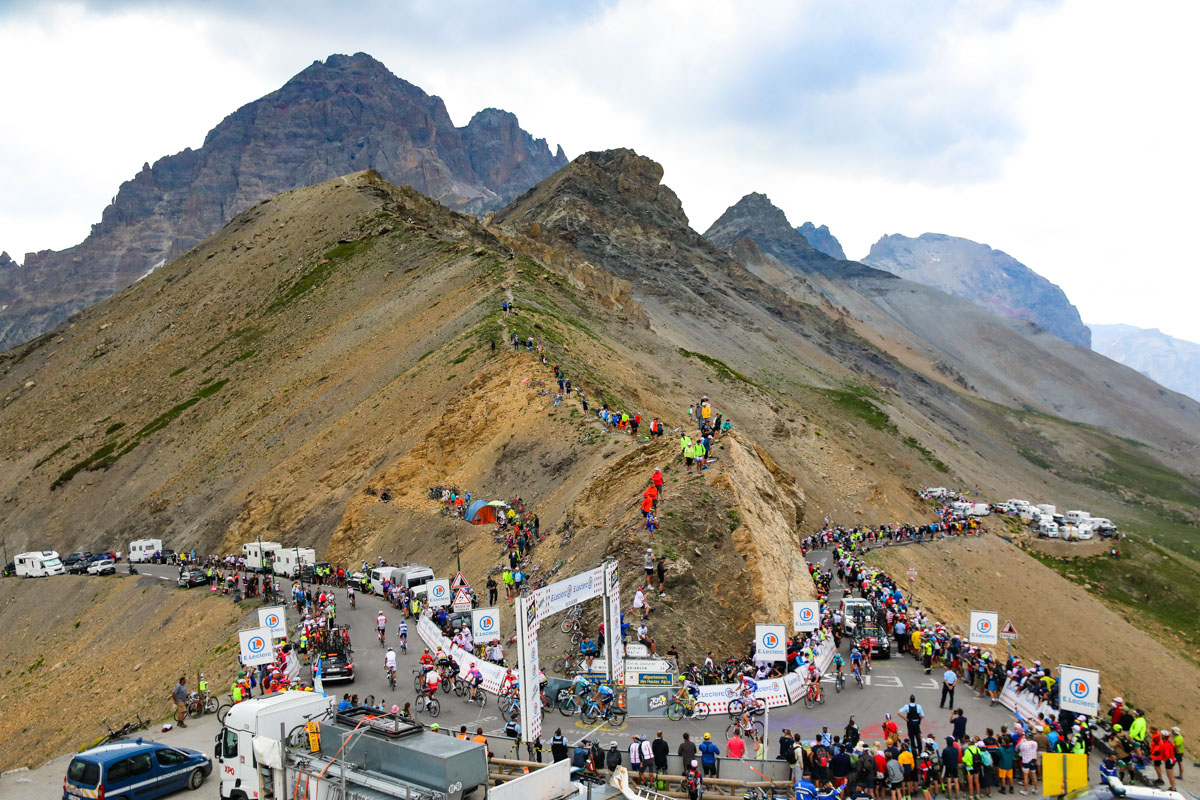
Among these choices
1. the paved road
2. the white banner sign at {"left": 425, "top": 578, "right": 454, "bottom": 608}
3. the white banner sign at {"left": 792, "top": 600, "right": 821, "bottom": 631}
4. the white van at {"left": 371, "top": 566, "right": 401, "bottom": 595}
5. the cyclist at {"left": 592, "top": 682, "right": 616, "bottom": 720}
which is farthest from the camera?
the white van at {"left": 371, "top": 566, "right": 401, "bottom": 595}

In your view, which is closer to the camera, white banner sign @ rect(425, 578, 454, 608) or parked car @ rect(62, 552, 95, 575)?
white banner sign @ rect(425, 578, 454, 608)

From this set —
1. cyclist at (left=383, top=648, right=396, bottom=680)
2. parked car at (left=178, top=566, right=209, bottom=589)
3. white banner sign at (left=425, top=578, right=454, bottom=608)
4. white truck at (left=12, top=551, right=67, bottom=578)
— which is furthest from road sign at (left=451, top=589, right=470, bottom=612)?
white truck at (left=12, top=551, right=67, bottom=578)

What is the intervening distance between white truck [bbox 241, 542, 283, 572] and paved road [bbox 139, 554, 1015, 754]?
18.3 m

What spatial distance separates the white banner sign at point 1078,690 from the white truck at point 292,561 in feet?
111

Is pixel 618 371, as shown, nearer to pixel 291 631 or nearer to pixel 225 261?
pixel 291 631

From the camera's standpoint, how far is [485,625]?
2598cm

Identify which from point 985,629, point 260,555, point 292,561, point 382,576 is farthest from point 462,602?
point 260,555

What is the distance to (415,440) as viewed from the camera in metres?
51.6

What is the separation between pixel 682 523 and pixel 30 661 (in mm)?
34973

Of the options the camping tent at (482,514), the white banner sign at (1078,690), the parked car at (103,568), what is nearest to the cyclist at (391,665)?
the camping tent at (482,514)

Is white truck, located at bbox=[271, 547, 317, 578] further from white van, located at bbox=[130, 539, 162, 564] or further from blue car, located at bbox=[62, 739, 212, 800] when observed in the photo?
blue car, located at bbox=[62, 739, 212, 800]

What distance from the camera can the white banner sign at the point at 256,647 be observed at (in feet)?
83.7

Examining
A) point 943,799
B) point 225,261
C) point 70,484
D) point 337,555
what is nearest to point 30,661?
point 337,555

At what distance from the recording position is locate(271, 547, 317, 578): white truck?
146ft
